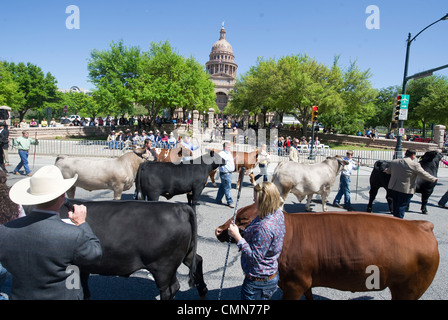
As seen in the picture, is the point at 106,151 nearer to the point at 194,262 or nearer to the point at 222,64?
the point at 194,262

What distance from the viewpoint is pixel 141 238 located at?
3.50 m

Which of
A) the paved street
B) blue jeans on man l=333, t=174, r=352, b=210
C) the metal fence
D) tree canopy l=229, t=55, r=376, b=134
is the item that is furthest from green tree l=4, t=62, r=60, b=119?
blue jeans on man l=333, t=174, r=352, b=210

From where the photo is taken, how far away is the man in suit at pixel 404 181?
6.77 m

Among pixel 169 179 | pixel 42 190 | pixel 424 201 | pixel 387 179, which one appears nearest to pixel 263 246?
pixel 42 190

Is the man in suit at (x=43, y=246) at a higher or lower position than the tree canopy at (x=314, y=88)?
lower

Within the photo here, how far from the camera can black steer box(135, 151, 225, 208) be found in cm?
690

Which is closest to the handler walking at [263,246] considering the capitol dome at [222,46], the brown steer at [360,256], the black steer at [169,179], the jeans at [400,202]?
the brown steer at [360,256]

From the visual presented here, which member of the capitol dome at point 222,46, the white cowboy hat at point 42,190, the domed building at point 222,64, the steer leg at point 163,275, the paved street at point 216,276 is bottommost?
the paved street at point 216,276

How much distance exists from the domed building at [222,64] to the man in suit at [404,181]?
11222 cm

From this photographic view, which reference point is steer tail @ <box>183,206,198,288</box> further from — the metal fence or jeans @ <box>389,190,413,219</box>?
the metal fence

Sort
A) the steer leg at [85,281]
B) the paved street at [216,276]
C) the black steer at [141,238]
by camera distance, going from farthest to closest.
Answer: the paved street at [216,276] < the steer leg at [85,281] < the black steer at [141,238]

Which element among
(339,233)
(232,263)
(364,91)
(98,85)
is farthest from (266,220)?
(364,91)

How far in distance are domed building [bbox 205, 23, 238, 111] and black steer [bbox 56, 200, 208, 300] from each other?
115 meters

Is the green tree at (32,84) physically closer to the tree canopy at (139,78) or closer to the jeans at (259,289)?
the tree canopy at (139,78)
